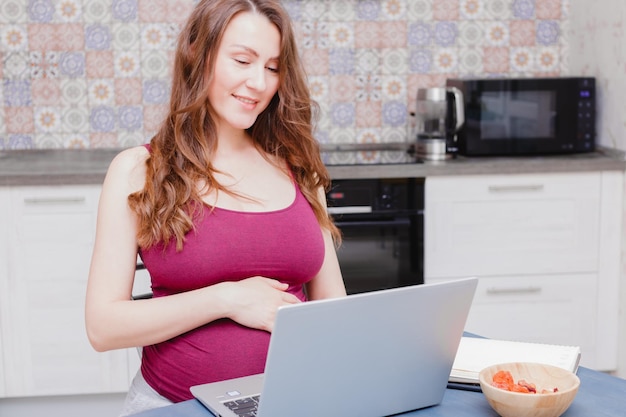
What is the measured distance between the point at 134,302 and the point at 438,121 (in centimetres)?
195

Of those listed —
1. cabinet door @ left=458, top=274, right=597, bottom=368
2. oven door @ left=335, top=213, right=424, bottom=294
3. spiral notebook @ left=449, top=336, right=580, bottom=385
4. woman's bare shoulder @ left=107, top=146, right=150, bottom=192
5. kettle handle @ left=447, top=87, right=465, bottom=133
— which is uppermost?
kettle handle @ left=447, top=87, right=465, bottom=133

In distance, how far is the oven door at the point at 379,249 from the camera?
289cm

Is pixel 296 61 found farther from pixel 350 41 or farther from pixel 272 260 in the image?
pixel 350 41

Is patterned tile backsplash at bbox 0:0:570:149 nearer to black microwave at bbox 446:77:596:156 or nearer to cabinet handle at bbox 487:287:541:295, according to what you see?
black microwave at bbox 446:77:596:156

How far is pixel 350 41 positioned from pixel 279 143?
5.83 feet

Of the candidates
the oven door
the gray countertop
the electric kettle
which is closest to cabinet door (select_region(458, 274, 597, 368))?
the oven door

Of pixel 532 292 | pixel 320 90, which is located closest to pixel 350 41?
pixel 320 90

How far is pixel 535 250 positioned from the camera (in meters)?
2.93

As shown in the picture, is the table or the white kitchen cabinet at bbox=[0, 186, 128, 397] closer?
the table

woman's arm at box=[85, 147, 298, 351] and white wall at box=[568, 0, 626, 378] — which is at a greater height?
white wall at box=[568, 0, 626, 378]

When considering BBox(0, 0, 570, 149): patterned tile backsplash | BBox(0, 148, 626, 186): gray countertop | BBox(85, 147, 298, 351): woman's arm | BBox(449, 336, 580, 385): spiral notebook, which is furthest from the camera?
BBox(0, 0, 570, 149): patterned tile backsplash

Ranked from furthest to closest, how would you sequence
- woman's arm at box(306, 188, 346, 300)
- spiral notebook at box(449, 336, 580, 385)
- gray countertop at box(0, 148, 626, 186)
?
gray countertop at box(0, 148, 626, 186) < woman's arm at box(306, 188, 346, 300) < spiral notebook at box(449, 336, 580, 385)

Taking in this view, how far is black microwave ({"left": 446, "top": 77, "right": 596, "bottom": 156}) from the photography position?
3037 millimetres

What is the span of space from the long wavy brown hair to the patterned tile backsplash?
175 cm
